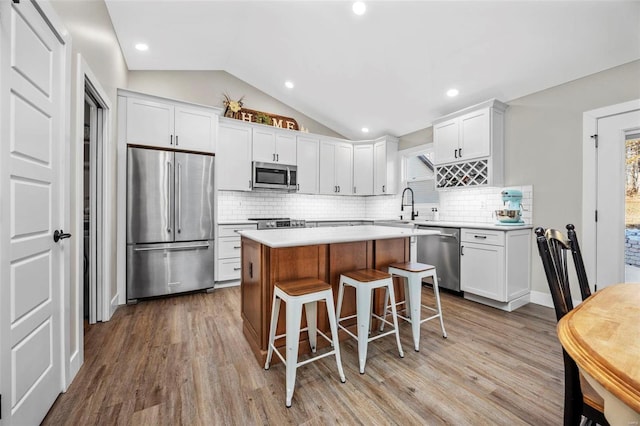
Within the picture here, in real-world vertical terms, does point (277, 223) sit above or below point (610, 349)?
above

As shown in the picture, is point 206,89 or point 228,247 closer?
point 228,247

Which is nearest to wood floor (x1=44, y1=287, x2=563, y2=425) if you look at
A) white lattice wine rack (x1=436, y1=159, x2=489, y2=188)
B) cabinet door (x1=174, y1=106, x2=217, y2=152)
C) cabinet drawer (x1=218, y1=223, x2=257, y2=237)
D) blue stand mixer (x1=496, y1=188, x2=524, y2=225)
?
blue stand mixer (x1=496, y1=188, x2=524, y2=225)

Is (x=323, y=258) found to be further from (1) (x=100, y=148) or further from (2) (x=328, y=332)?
(1) (x=100, y=148)

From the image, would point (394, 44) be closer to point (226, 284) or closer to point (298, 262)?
point (298, 262)

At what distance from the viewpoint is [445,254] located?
375 cm

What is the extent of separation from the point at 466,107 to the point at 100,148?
15.0ft

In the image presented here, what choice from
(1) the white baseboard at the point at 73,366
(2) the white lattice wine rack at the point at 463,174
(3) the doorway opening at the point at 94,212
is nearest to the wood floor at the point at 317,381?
(1) the white baseboard at the point at 73,366

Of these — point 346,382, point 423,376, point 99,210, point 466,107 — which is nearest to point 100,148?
point 99,210

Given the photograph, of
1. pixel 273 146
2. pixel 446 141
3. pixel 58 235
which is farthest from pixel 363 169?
pixel 58 235

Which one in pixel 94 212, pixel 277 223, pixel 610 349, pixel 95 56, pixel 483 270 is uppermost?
pixel 95 56

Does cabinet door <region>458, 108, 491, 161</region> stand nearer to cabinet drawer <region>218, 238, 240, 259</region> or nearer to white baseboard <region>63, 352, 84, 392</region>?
cabinet drawer <region>218, 238, 240, 259</region>

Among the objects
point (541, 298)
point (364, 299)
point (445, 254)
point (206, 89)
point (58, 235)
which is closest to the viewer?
point (58, 235)

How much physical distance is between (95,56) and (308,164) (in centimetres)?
320

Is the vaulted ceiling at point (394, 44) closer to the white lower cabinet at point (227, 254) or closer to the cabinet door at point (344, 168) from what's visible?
the cabinet door at point (344, 168)
